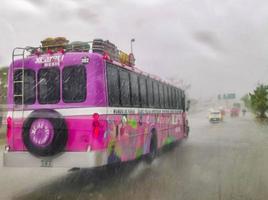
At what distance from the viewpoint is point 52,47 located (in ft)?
25.4

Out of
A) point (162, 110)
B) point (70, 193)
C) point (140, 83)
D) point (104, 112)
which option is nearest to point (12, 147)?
point (70, 193)

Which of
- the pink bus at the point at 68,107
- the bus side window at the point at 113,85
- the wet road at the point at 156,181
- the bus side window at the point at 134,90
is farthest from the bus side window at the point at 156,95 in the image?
the bus side window at the point at 113,85

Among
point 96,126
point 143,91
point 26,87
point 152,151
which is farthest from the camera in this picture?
point 152,151

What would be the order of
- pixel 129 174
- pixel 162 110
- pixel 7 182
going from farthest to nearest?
pixel 162 110, pixel 129 174, pixel 7 182

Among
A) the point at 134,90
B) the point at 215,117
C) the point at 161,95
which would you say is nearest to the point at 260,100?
the point at 215,117

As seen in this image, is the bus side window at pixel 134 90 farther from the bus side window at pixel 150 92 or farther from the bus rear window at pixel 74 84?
the bus rear window at pixel 74 84

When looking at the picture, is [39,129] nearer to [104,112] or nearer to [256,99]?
[104,112]

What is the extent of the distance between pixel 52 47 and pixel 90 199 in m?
3.24

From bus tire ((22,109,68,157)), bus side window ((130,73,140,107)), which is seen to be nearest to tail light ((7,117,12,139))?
bus tire ((22,109,68,157))

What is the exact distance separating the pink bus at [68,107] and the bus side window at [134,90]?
0.43 m

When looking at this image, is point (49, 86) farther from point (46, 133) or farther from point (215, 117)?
point (215, 117)

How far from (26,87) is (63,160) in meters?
1.71

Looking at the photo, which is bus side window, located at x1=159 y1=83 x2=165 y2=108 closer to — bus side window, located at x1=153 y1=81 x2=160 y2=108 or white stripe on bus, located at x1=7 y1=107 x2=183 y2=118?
bus side window, located at x1=153 y1=81 x2=160 y2=108

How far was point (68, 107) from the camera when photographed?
698 cm
